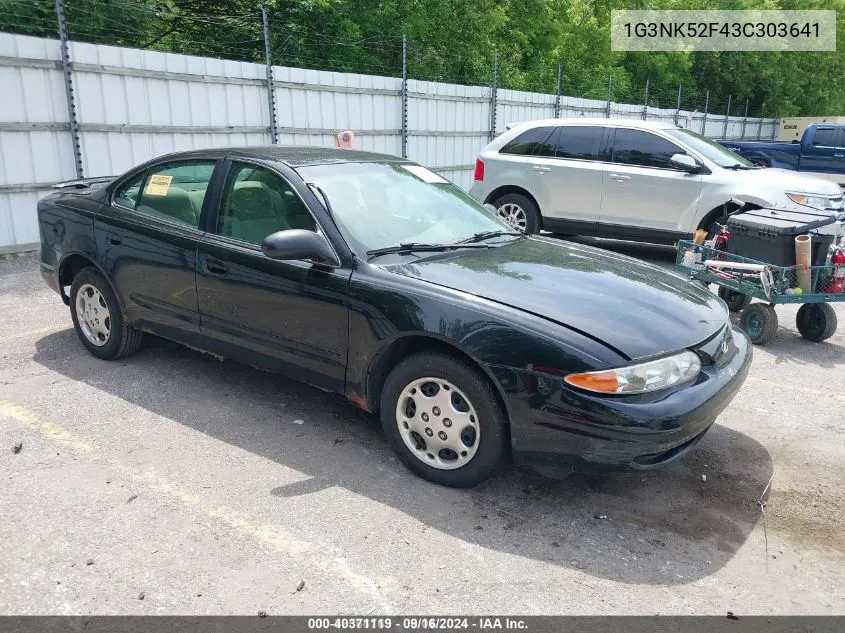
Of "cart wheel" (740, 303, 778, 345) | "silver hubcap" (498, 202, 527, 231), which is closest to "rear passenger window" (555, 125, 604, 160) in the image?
"silver hubcap" (498, 202, 527, 231)

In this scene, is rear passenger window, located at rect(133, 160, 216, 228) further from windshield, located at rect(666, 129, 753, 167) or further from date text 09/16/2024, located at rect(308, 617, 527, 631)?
windshield, located at rect(666, 129, 753, 167)

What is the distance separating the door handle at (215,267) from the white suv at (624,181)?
249 inches

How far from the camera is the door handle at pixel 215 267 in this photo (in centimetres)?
429

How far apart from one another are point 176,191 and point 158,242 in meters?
0.37

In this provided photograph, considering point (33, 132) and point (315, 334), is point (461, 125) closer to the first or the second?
point (33, 132)

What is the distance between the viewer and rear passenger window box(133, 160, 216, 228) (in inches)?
179

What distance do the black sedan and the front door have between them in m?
0.01

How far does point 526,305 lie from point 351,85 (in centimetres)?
974

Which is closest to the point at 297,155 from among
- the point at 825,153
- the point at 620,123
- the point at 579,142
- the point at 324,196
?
the point at 324,196

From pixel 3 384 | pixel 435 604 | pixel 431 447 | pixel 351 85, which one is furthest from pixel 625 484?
pixel 351 85

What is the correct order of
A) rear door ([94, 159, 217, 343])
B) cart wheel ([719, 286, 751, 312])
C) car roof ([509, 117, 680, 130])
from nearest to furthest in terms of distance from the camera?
1. rear door ([94, 159, 217, 343])
2. cart wheel ([719, 286, 751, 312])
3. car roof ([509, 117, 680, 130])

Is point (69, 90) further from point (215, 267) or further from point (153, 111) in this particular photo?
point (215, 267)

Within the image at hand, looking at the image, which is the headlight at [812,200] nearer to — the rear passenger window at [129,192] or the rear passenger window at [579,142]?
the rear passenger window at [579,142]

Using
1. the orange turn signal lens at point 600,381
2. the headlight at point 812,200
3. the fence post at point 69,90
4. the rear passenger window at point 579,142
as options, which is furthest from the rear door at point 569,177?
the orange turn signal lens at point 600,381
